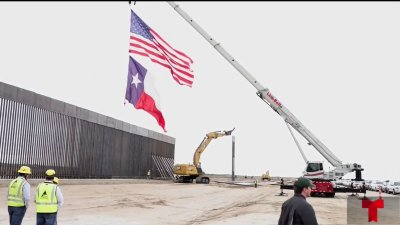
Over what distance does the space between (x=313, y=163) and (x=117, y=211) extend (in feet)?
67.1

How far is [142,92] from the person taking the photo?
671 inches

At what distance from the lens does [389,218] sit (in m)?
20.2

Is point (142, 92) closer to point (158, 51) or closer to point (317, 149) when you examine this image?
point (158, 51)

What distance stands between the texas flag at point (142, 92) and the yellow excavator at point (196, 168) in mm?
36229

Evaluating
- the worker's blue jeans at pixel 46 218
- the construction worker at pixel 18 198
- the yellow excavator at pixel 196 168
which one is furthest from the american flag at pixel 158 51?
the yellow excavator at pixel 196 168

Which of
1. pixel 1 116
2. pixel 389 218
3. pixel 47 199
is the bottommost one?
pixel 389 218

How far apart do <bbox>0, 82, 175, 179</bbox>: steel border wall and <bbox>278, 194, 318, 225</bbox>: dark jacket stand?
2848 cm

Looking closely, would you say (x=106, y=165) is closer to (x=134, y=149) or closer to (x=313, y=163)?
(x=134, y=149)

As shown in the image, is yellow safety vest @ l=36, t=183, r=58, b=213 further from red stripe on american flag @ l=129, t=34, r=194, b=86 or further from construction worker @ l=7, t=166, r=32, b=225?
red stripe on american flag @ l=129, t=34, r=194, b=86

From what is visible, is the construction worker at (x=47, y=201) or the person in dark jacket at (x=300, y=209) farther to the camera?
the construction worker at (x=47, y=201)

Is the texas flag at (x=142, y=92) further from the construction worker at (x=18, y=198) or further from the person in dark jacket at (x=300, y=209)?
the person in dark jacket at (x=300, y=209)

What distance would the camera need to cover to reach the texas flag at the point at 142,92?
16.7m

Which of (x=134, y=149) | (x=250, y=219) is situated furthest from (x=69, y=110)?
(x=250, y=219)

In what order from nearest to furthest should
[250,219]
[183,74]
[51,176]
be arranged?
1. [51,176]
2. [250,219]
3. [183,74]
